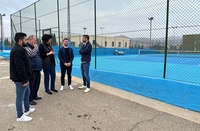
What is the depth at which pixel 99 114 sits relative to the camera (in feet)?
12.8

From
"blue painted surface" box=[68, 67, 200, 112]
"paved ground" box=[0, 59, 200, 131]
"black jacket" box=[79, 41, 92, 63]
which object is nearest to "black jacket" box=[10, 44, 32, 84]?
"paved ground" box=[0, 59, 200, 131]

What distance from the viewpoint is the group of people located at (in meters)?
3.33

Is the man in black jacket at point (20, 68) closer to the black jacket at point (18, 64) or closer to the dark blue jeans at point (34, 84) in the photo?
the black jacket at point (18, 64)

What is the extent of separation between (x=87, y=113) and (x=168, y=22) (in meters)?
3.33

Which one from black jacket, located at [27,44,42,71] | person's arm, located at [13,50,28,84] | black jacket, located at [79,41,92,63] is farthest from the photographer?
black jacket, located at [79,41,92,63]

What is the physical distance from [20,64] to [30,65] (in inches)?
20.2

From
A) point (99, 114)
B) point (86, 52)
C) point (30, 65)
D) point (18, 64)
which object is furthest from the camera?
point (86, 52)

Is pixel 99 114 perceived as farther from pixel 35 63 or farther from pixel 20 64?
pixel 35 63

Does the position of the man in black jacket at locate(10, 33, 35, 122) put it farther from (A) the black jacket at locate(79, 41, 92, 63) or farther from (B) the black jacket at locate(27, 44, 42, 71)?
(A) the black jacket at locate(79, 41, 92, 63)

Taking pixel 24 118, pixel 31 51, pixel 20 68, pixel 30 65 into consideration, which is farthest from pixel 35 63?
pixel 24 118

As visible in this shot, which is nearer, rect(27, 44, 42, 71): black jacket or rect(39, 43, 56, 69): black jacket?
rect(27, 44, 42, 71): black jacket

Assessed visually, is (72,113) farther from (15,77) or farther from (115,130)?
(15,77)

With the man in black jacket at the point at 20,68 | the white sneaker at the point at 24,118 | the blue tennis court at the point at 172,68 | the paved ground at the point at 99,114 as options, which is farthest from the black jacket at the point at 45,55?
the blue tennis court at the point at 172,68

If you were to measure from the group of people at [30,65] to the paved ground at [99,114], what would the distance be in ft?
1.02
